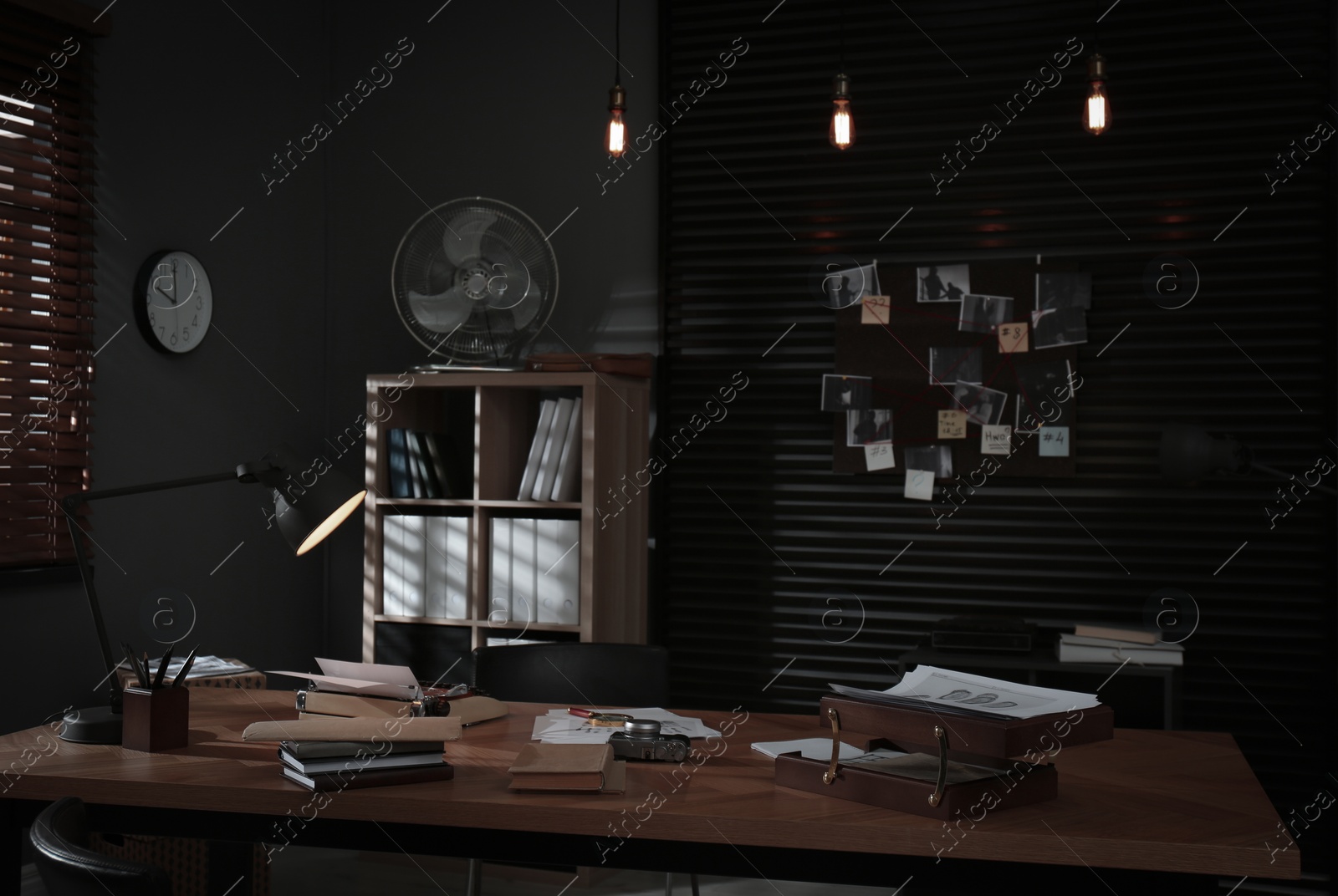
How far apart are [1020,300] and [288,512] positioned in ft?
8.66

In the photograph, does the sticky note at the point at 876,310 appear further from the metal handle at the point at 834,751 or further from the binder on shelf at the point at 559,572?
the metal handle at the point at 834,751

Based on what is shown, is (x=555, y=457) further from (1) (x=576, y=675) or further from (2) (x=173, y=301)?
(2) (x=173, y=301)

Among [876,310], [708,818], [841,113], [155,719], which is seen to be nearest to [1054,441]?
[876,310]

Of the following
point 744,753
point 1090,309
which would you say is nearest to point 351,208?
point 1090,309

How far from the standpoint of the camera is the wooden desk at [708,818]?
1600mm

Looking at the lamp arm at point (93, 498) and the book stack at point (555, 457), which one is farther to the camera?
the book stack at point (555, 457)

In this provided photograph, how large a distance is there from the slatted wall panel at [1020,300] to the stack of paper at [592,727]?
1791mm

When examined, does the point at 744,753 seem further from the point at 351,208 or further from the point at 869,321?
the point at 351,208

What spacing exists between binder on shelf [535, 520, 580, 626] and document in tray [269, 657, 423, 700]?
141 centimetres

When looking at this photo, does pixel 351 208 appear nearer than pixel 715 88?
No

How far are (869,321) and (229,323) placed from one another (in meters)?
→ 2.32

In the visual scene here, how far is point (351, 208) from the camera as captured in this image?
15.4 feet

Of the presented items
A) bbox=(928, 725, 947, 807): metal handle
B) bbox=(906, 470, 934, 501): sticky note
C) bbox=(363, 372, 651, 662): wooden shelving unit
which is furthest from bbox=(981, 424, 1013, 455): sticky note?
bbox=(928, 725, 947, 807): metal handle

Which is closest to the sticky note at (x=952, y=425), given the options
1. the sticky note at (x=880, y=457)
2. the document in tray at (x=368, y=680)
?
the sticky note at (x=880, y=457)
